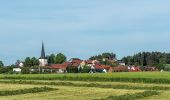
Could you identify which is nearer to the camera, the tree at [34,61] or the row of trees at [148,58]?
the tree at [34,61]

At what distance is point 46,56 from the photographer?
647ft

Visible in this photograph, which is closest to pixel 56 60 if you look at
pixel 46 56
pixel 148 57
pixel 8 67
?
A: pixel 46 56

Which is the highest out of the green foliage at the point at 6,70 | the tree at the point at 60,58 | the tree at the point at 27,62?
the tree at the point at 60,58

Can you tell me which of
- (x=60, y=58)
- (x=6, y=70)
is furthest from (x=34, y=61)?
(x=6, y=70)

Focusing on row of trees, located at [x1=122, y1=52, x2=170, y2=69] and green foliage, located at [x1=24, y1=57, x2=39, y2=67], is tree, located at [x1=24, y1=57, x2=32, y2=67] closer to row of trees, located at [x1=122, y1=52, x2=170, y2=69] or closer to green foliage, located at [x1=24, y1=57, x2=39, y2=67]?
green foliage, located at [x1=24, y1=57, x2=39, y2=67]

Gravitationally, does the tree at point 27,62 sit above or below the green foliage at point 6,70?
above

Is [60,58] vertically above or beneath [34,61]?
above

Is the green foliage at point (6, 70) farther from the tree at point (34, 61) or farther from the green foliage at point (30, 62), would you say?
the tree at point (34, 61)

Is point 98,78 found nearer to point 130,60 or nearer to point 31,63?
point 31,63

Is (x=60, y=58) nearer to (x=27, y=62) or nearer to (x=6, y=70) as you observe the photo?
(x=27, y=62)

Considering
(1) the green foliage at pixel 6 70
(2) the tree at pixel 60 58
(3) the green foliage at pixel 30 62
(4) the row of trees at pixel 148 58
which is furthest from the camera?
(2) the tree at pixel 60 58

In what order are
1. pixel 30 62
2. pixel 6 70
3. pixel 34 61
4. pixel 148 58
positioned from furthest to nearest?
pixel 148 58, pixel 34 61, pixel 30 62, pixel 6 70

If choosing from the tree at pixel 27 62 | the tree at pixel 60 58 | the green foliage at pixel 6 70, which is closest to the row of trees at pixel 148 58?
the tree at pixel 60 58

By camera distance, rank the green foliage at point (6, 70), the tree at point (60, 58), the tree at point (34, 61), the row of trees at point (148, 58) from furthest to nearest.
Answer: the tree at point (60, 58) < the row of trees at point (148, 58) < the tree at point (34, 61) < the green foliage at point (6, 70)
